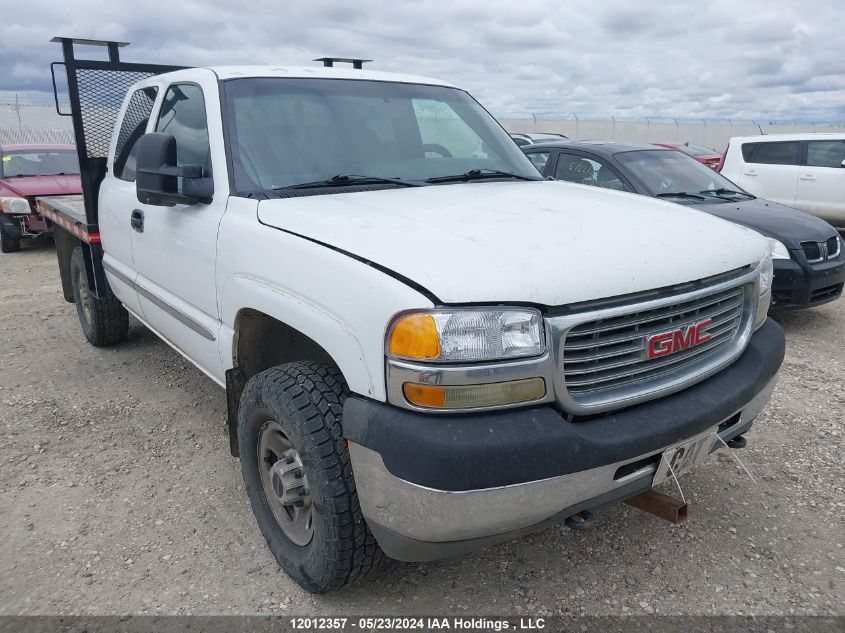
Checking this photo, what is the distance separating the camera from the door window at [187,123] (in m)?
3.12

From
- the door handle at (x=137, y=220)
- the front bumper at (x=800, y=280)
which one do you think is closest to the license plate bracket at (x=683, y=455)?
the door handle at (x=137, y=220)

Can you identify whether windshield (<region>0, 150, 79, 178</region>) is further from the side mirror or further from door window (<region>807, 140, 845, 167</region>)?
door window (<region>807, 140, 845, 167</region>)

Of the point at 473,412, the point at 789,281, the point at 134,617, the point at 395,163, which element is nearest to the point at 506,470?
the point at 473,412

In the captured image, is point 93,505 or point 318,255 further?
point 93,505

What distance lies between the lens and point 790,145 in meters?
9.92

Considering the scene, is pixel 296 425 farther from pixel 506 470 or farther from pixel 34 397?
pixel 34 397

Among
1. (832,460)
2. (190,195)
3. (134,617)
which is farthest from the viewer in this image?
(832,460)

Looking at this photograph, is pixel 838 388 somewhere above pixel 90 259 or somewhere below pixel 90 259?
Result: below

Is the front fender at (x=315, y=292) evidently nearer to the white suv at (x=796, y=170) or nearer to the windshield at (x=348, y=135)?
the windshield at (x=348, y=135)

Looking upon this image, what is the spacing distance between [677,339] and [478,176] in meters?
1.46

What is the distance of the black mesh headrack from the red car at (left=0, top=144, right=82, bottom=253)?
529 cm

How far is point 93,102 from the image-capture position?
15.2 ft

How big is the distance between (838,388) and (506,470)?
12.0ft

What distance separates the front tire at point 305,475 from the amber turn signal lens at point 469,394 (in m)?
0.42
